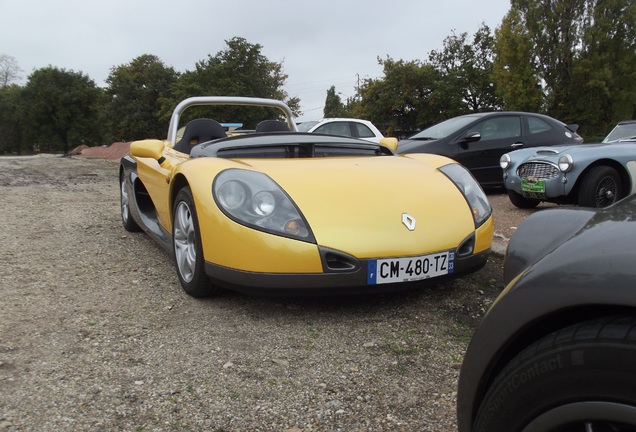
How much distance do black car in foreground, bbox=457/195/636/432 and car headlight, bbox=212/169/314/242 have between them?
57.2 inches

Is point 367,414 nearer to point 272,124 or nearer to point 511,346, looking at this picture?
point 511,346

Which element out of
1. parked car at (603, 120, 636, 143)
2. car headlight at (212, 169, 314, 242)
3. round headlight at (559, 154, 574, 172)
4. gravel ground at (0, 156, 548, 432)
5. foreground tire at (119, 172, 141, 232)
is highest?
parked car at (603, 120, 636, 143)

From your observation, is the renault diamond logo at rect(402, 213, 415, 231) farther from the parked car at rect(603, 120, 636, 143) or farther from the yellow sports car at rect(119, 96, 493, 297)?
the parked car at rect(603, 120, 636, 143)

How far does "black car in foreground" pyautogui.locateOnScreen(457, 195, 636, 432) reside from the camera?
2.81 feet

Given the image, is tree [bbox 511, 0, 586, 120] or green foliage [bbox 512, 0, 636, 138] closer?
green foliage [bbox 512, 0, 636, 138]

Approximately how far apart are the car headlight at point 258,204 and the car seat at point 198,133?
1556 millimetres

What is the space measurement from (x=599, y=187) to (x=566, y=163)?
0.42 metres

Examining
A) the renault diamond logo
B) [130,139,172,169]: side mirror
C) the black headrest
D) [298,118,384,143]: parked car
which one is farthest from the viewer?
[298,118,384,143]: parked car

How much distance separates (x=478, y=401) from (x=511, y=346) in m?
0.16

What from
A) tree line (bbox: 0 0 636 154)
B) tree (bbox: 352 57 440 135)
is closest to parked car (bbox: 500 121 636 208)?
tree line (bbox: 0 0 636 154)

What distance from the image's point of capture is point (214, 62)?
3059cm

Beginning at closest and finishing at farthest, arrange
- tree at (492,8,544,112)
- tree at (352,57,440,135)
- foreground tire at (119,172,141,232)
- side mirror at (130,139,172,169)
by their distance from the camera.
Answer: side mirror at (130,139,172,169), foreground tire at (119,172,141,232), tree at (492,8,544,112), tree at (352,57,440,135)

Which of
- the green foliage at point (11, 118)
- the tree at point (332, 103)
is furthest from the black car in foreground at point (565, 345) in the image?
the tree at point (332, 103)

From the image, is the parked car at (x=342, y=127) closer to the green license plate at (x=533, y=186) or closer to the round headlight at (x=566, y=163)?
the green license plate at (x=533, y=186)
